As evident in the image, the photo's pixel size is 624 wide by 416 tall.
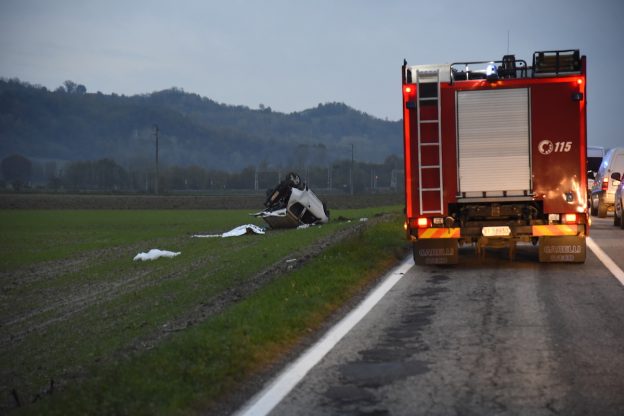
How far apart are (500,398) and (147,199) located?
86568mm

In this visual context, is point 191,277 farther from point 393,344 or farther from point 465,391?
point 465,391

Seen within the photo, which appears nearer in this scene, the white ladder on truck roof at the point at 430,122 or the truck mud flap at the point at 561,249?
the white ladder on truck roof at the point at 430,122

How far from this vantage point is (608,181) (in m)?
34.5

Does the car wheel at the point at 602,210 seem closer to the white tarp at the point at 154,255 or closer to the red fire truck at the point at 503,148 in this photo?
the white tarp at the point at 154,255

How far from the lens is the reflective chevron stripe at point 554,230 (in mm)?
17234

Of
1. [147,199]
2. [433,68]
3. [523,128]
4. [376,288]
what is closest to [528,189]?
[523,128]

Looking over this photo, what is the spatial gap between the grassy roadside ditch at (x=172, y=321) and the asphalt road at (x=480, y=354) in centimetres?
76

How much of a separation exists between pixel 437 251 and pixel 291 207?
978 inches

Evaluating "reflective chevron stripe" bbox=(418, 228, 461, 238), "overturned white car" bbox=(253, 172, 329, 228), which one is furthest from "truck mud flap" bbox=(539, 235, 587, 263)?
"overturned white car" bbox=(253, 172, 329, 228)

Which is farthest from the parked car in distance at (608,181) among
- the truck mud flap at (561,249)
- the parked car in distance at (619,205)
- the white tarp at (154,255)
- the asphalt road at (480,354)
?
the asphalt road at (480,354)

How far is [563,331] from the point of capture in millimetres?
10805

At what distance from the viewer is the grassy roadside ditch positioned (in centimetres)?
817

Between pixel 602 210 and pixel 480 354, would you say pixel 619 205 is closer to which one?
pixel 602 210

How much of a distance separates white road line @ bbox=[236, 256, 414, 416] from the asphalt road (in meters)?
0.10
